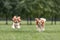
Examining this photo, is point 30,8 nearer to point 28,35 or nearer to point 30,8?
point 30,8

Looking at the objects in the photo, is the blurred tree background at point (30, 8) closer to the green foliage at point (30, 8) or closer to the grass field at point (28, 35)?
the green foliage at point (30, 8)

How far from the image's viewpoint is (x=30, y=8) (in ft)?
182

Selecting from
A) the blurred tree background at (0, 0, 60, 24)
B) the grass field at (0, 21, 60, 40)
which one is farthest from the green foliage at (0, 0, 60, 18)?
the grass field at (0, 21, 60, 40)

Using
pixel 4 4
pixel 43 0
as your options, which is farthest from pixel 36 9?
pixel 4 4

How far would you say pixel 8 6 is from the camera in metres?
58.9

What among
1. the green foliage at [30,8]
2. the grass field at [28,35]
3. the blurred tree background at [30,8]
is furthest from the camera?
the blurred tree background at [30,8]

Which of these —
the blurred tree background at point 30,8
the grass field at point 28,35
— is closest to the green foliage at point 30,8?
the blurred tree background at point 30,8

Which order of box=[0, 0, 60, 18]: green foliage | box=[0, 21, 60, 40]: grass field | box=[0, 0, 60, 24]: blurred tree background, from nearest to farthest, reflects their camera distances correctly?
box=[0, 21, 60, 40]: grass field, box=[0, 0, 60, 18]: green foliage, box=[0, 0, 60, 24]: blurred tree background

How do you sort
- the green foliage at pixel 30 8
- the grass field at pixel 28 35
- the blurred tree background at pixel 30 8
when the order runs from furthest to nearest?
the blurred tree background at pixel 30 8
the green foliage at pixel 30 8
the grass field at pixel 28 35

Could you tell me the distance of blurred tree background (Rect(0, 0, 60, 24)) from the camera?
53.0m

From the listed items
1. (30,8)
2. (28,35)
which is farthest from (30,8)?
(28,35)

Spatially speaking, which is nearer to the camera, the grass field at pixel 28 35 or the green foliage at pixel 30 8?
the grass field at pixel 28 35

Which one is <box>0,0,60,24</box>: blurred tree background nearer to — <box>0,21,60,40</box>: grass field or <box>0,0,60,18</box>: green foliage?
<box>0,0,60,18</box>: green foliage

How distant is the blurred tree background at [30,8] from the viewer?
53031 mm
